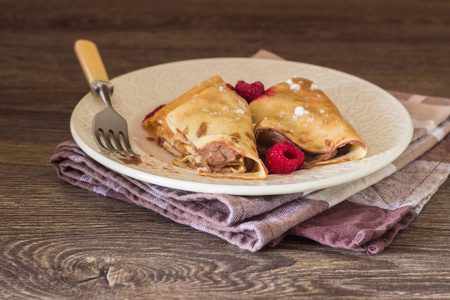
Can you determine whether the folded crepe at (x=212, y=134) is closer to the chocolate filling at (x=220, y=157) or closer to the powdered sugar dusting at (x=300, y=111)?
the chocolate filling at (x=220, y=157)

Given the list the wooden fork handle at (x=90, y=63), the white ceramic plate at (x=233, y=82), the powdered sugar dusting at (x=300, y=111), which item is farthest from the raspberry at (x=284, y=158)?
the wooden fork handle at (x=90, y=63)

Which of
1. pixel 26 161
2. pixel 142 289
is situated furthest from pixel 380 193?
pixel 26 161

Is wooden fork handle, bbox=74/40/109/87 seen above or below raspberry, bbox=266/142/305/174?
above

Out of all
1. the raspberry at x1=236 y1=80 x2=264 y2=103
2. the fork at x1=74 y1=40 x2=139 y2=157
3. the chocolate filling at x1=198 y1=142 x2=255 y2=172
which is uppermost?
the fork at x1=74 y1=40 x2=139 y2=157

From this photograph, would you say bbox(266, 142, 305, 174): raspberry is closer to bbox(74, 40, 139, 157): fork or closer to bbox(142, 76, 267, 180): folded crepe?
bbox(142, 76, 267, 180): folded crepe

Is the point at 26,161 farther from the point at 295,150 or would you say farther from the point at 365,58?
the point at 365,58

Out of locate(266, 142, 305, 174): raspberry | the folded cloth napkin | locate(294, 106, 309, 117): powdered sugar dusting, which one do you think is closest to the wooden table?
the folded cloth napkin

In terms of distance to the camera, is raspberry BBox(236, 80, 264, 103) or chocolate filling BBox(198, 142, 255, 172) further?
raspberry BBox(236, 80, 264, 103)
